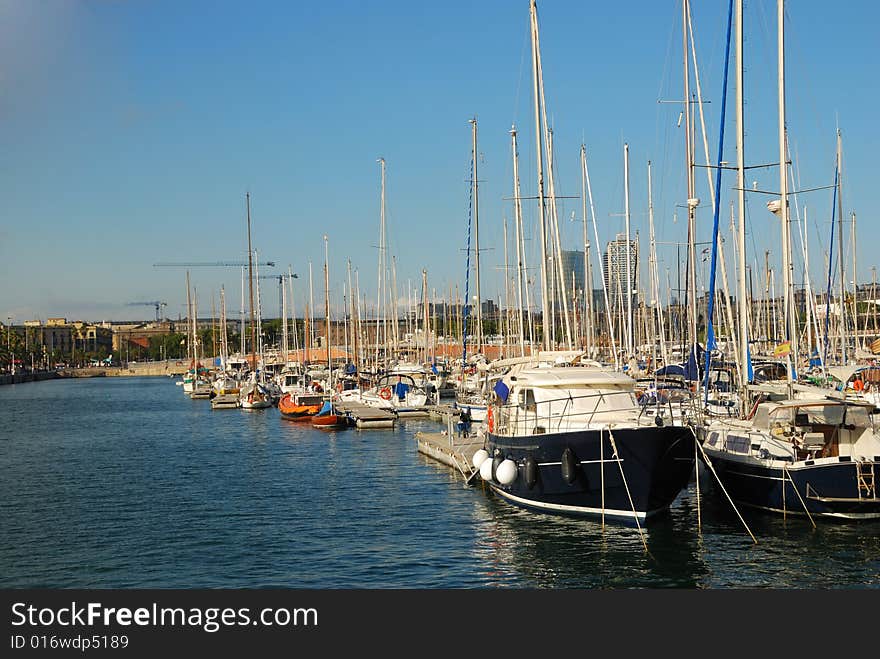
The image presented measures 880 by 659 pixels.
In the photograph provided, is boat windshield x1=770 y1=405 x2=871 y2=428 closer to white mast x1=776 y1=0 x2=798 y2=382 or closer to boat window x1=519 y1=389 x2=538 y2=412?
white mast x1=776 y1=0 x2=798 y2=382

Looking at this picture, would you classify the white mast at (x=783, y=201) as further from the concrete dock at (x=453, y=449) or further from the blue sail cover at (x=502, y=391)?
the concrete dock at (x=453, y=449)

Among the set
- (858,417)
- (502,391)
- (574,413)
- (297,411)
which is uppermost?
(502,391)

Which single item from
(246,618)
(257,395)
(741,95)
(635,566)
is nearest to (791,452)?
(635,566)

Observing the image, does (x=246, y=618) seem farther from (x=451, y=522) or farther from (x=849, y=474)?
(x=849, y=474)

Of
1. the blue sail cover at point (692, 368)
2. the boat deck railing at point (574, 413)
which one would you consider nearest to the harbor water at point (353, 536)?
the boat deck railing at point (574, 413)

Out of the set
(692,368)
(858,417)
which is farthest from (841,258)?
(858,417)

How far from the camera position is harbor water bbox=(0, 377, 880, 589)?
22.0m

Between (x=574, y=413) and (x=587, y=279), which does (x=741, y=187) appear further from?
(x=587, y=279)

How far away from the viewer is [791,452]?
2584 centimetres

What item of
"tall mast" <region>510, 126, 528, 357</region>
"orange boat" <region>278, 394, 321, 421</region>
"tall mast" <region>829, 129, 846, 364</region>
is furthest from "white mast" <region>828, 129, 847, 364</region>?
"orange boat" <region>278, 394, 321, 421</region>

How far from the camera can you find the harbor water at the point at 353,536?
72.2 ft

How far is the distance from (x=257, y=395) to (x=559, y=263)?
43.3m

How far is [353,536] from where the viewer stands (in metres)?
27.0

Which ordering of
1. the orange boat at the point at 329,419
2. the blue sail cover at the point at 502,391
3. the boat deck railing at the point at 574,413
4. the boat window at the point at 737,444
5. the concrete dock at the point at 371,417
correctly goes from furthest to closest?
1. the orange boat at the point at 329,419
2. the concrete dock at the point at 371,417
3. the blue sail cover at the point at 502,391
4. the boat window at the point at 737,444
5. the boat deck railing at the point at 574,413
